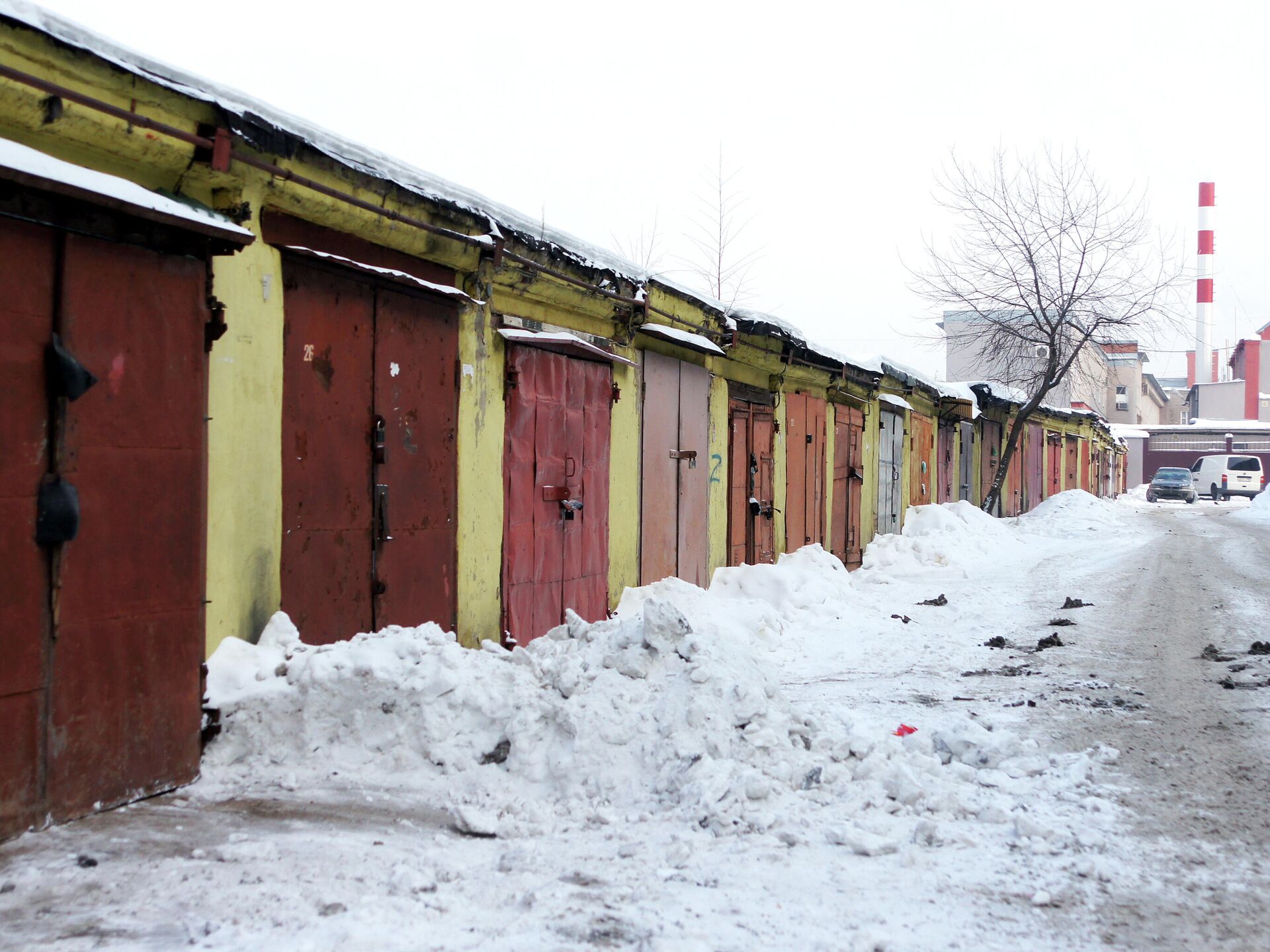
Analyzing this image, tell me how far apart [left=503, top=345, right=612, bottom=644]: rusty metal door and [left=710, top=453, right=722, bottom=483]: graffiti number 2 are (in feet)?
8.57

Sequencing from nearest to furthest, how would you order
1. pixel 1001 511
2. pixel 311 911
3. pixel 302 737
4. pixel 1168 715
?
pixel 311 911, pixel 302 737, pixel 1168 715, pixel 1001 511

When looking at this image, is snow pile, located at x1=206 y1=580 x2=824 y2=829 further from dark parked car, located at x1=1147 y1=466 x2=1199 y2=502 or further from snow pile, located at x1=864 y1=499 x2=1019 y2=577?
dark parked car, located at x1=1147 y1=466 x2=1199 y2=502

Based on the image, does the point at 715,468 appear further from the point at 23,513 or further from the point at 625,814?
the point at 23,513

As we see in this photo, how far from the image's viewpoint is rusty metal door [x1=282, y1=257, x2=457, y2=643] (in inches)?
206

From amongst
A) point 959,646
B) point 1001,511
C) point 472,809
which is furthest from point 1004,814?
point 1001,511

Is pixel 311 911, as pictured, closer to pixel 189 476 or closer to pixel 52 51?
pixel 189 476

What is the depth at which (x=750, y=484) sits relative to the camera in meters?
12.0

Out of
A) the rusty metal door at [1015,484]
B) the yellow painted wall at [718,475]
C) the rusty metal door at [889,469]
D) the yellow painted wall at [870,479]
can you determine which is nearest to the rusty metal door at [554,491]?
the yellow painted wall at [718,475]

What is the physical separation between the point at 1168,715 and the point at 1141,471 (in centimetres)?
5880

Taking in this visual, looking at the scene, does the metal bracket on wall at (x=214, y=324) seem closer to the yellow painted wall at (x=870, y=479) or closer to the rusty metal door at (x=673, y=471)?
the rusty metal door at (x=673, y=471)

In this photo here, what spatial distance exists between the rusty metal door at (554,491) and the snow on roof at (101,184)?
3.18 metres

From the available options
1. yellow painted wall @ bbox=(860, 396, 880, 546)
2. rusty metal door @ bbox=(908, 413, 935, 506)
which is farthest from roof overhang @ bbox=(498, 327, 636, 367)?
rusty metal door @ bbox=(908, 413, 935, 506)

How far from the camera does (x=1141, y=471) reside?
57781 mm

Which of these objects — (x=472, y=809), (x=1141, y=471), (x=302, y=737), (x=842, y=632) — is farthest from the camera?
(x=1141, y=471)
